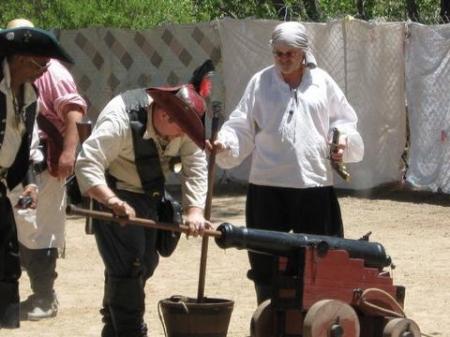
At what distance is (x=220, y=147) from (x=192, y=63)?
8271 millimetres

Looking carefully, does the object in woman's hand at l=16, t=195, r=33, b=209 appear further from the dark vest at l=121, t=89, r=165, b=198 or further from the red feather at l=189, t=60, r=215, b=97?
the red feather at l=189, t=60, r=215, b=97

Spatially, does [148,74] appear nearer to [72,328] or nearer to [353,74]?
[353,74]

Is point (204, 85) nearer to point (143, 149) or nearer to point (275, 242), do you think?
point (143, 149)

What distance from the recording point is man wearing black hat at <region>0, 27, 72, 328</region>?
5.78 meters

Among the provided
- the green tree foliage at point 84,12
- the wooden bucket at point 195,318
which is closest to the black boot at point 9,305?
the wooden bucket at point 195,318

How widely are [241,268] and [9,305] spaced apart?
149 inches

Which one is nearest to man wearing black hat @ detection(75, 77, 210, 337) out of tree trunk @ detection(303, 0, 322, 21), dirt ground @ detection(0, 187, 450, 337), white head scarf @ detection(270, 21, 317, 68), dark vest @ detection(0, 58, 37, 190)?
dark vest @ detection(0, 58, 37, 190)

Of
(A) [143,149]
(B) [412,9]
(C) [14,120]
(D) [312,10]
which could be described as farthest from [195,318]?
(B) [412,9]

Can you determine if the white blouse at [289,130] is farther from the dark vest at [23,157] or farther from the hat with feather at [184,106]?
the dark vest at [23,157]

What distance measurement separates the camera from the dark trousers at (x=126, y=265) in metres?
6.18

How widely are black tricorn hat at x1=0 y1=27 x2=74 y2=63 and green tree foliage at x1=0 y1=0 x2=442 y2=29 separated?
34.8ft

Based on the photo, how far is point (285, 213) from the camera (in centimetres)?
689

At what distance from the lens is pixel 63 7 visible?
17.2m

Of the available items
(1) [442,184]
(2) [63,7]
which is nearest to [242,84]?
(1) [442,184]
